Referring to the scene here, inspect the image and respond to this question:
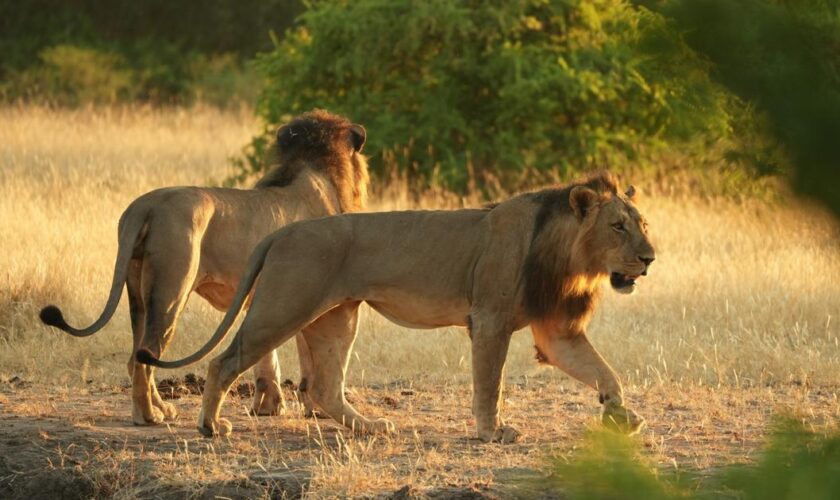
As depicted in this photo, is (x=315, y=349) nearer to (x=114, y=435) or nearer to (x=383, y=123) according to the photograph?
(x=114, y=435)

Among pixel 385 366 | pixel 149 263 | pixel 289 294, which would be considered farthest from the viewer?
pixel 385 366

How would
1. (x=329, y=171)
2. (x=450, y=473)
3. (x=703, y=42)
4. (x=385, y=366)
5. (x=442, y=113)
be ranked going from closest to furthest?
(x=703, y=42) < (x=450, y=473) < (x=329, y=171) < (x=385, y=366) < (x=442, y=113)

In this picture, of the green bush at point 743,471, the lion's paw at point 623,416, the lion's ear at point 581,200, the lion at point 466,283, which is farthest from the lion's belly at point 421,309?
the green bush at point 743,471

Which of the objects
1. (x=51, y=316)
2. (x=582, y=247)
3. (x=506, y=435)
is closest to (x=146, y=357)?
(x=51, y=316)

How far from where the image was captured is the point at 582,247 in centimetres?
559

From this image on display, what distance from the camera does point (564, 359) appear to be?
5.71 m

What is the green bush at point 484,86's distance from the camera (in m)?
14.6

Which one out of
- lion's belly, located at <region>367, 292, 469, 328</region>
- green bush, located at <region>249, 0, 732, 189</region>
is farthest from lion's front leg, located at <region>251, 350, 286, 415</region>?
green bush, located at <region>249, 0, 732, 189</region>

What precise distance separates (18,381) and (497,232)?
3031 millimetres

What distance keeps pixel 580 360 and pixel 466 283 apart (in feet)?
1.92

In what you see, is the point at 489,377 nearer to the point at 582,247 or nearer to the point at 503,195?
the point at 582,247

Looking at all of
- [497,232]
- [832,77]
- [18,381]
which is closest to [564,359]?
[497,232]

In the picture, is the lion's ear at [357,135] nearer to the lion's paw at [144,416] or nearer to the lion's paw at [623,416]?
the lion's paw at [144,416]

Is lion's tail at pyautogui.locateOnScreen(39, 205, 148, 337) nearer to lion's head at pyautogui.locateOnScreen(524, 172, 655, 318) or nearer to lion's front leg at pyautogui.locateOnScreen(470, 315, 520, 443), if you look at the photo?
lion's front leg at pyautogui.locateOnScreen(470, 315, 520, 443)
